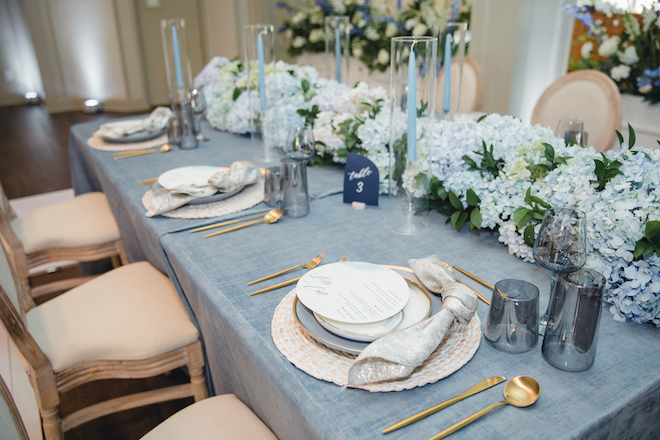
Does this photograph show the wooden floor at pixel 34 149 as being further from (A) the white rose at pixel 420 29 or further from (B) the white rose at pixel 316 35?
(A) the white rose at pixel 420 29

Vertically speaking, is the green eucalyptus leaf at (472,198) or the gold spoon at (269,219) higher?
the green eucalyptus leaf at (472,198)

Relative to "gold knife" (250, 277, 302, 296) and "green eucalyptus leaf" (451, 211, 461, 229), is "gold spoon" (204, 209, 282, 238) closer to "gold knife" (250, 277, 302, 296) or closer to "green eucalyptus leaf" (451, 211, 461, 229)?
"gold knife" (250, 277, 302, 296)

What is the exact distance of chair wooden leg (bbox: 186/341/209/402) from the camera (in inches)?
50.0

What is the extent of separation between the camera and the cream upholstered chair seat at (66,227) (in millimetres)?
1830

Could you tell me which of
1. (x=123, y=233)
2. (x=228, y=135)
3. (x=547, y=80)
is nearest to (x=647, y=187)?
(x=123, y=233)

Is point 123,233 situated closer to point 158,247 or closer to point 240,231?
point 158,247

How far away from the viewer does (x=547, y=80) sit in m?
3.39

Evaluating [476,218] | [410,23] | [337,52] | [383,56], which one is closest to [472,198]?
[476,218]

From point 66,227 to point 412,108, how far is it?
1.48 metres

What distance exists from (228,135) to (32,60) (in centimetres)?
746

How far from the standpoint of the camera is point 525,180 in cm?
106

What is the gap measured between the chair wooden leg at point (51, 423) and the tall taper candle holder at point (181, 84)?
1104mm

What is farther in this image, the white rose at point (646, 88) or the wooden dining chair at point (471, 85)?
the wooden dining chair at point (471, 85)

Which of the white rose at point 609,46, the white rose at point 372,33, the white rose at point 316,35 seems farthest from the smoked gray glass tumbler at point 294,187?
the white rose at point 316,35
